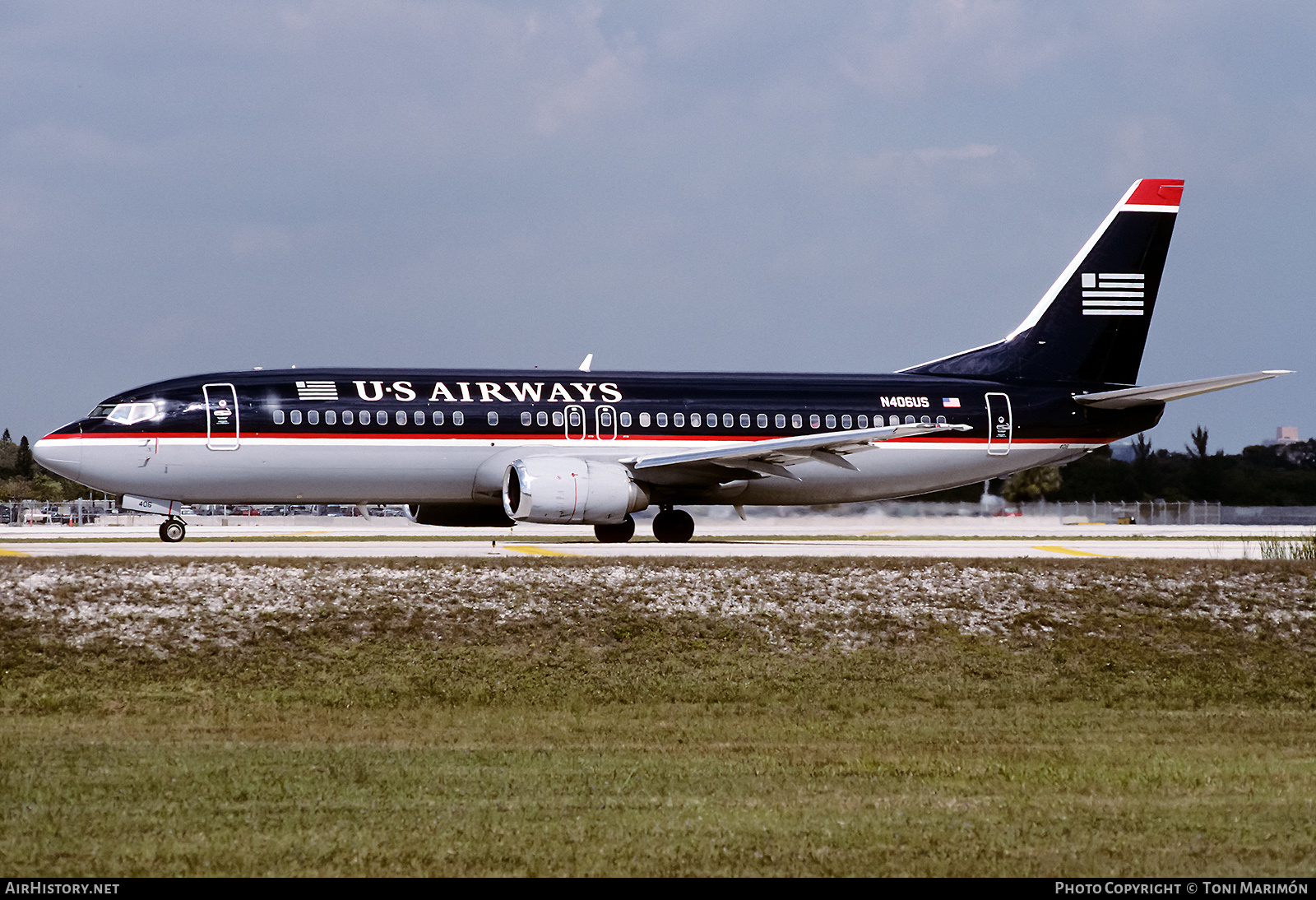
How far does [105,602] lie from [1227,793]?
15.9 metres

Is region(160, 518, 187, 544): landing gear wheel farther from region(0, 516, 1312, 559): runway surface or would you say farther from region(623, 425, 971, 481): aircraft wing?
region(623, 425, 971, 481): aircraft wing

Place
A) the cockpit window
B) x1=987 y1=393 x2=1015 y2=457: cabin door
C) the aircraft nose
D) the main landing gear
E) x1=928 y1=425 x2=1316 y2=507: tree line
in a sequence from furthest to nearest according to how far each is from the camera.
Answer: x1=928 y1=425 x2=1316 y2=507: tree line → x1=987 y1=393 x2=1015 y2=457: cabin door → the main landing gear → the cockpit window → the aircraft nose

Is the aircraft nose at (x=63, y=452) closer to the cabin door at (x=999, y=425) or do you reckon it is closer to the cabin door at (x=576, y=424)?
the cabin door at (x=576, y=424)

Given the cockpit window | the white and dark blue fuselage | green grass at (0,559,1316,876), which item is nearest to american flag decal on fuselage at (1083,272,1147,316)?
the white and dark blue fuselage

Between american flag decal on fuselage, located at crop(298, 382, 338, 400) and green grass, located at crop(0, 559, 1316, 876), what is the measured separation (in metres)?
9.51

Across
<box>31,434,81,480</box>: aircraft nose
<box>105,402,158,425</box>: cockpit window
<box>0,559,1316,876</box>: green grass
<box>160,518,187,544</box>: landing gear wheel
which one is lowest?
<box>0,559,1316,876</box>: green grass

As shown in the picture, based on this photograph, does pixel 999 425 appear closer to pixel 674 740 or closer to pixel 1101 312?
pixel 1101 312

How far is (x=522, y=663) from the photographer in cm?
2055

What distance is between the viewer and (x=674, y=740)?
16.4m

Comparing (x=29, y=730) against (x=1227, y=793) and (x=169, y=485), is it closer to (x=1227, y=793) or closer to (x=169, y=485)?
(x=1227, y=793)

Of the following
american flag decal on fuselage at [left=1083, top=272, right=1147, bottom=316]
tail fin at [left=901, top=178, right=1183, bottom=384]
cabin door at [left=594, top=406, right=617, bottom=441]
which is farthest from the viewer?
american flag decal on fuselage at [left=1083, top=272, right=1147, bottom=316]

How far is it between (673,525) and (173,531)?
1213 cm

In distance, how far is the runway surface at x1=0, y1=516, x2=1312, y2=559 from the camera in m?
29.6

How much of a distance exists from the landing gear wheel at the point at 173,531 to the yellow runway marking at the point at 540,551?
759 cm
